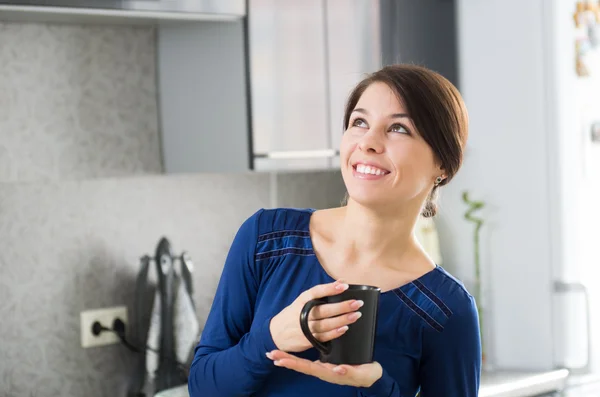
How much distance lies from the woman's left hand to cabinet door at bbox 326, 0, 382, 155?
4.68 feet

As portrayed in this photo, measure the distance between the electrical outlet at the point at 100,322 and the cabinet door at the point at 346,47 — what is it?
759 millimetres

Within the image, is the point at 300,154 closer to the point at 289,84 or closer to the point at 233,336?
the point at 289,84

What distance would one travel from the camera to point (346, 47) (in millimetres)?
2502

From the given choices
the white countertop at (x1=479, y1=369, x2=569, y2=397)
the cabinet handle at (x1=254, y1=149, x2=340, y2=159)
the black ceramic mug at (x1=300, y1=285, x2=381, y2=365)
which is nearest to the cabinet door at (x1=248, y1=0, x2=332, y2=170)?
the cabinet handle at (x1=254, y1=149, x2=340, y2=159)

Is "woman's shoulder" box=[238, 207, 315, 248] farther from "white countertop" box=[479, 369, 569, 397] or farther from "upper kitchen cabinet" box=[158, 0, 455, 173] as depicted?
"white countertop" box=[479, 369, 569, 397]

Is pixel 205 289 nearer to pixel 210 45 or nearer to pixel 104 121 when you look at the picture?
pixel 104 121

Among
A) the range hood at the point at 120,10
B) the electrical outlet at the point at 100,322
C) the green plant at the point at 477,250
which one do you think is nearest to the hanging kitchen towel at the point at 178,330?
the electrical outlet at the point at 100,322

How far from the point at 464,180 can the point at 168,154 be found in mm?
930

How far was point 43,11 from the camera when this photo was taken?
6.75 feet

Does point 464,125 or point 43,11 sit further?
point 43,11

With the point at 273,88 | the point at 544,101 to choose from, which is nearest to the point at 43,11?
the point at 273,88

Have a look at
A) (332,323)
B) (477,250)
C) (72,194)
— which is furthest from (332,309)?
(477,250)

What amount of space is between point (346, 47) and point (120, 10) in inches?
26.4

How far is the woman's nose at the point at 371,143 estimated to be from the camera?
3.88ft
